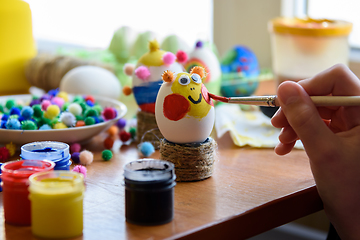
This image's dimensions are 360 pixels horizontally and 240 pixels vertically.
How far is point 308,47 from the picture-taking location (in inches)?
43.5

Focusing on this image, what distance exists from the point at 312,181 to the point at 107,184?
0.31 meters

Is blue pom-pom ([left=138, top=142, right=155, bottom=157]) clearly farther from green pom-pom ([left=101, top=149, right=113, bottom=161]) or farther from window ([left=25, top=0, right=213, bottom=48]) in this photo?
window ([left=25, top=0, right=213, bottom=48])

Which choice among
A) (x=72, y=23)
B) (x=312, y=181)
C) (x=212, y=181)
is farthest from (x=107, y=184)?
(x=72, y=23)

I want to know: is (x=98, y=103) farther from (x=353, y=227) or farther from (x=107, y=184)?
(x=353, y=227)

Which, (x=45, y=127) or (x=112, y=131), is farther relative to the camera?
(x=112, y=131)

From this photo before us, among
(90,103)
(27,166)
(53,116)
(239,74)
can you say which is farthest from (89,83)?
(27,166)

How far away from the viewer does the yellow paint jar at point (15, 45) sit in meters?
1.24

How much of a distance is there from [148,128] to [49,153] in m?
0.26

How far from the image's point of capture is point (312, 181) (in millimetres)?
625

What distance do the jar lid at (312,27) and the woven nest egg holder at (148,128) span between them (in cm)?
53

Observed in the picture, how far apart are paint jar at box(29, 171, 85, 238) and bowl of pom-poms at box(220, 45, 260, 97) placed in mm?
746

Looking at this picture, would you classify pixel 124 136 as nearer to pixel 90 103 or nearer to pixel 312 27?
pixel 90 103

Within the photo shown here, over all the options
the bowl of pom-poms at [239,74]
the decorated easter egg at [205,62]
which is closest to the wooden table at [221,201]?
the decorated easter egg at [205,62]

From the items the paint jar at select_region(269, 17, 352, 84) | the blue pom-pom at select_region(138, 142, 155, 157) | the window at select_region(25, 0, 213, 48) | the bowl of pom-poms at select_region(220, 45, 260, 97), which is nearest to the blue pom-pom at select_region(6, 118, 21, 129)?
the blue pom-pom at select_region(138, 142, 155, 157)
